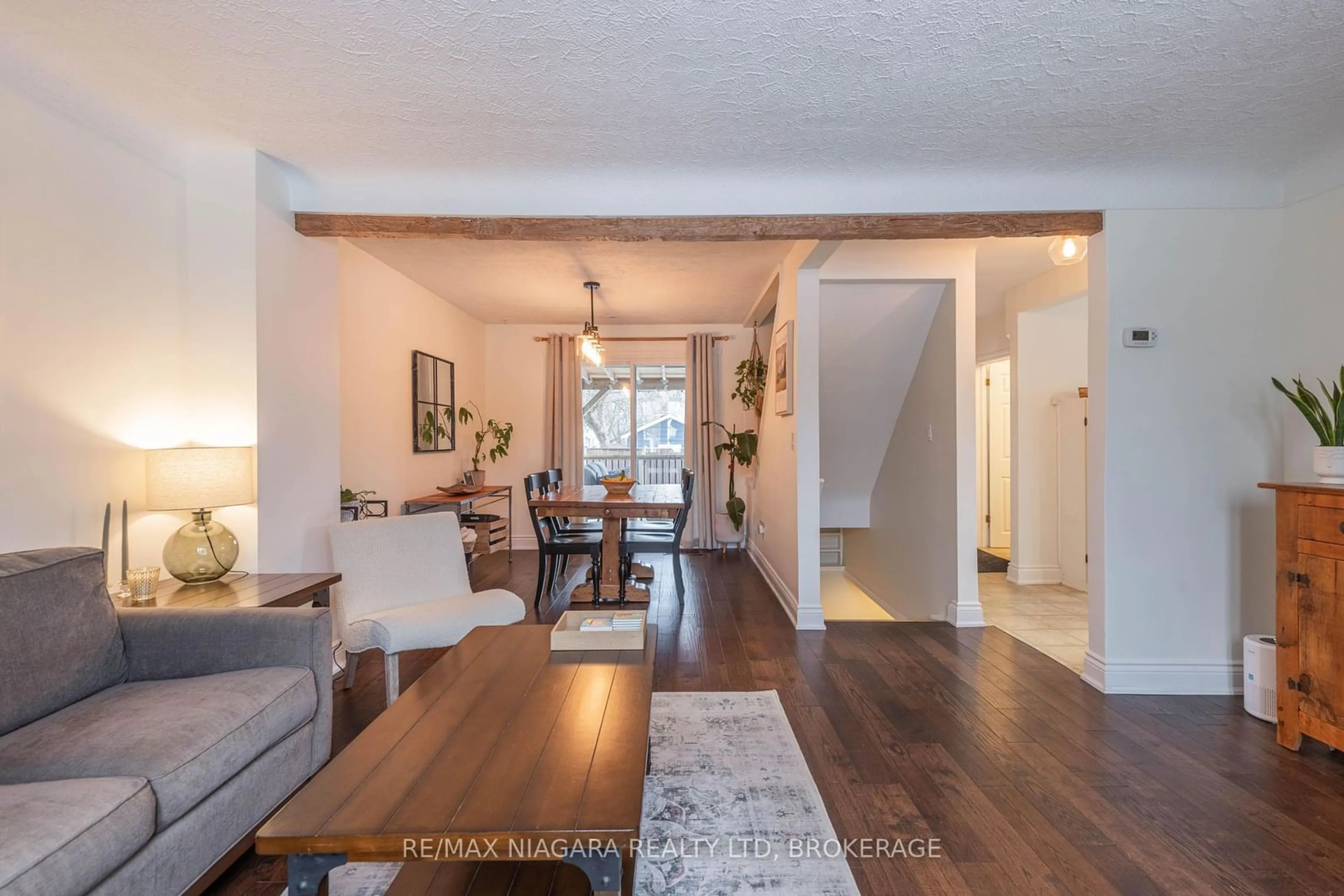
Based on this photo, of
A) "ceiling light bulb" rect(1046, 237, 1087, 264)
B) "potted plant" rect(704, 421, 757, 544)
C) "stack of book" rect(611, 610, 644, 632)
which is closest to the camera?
"stack of book" rect(611, 610, 644, 632)

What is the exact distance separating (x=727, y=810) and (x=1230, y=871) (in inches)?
52.9

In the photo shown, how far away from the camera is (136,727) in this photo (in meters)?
1.51

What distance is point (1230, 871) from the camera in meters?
1.66

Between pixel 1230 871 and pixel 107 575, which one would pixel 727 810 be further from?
pixel 107 575

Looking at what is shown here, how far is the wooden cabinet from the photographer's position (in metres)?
2.19

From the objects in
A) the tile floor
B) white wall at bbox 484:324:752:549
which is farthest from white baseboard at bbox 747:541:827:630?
white wall at bbox 484:324:752:549

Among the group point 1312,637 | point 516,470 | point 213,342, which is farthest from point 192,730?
point 516,470

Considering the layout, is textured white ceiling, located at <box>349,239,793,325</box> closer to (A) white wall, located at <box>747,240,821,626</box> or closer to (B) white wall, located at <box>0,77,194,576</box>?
(A) white wall, located at <box>747,240,821,626</box>

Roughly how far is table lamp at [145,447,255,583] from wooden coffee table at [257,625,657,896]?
122 cm

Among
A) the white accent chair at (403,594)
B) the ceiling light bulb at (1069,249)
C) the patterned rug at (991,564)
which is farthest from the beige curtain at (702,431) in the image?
the white accent chair at (403,594)

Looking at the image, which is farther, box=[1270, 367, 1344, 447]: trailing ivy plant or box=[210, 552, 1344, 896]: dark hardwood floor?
box=[1270, 367, 1344, 447]: trailing ivy plant

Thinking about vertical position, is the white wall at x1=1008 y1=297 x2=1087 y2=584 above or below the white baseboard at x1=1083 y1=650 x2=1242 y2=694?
above

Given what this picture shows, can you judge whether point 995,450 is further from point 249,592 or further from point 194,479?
point 194,479

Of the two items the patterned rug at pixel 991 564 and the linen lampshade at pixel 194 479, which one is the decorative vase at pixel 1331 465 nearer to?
the patterned rug at pixel 991 564
